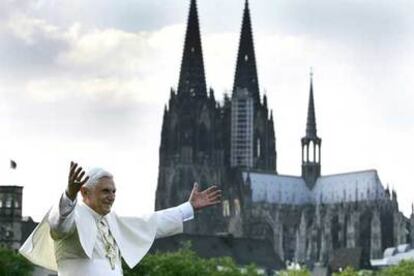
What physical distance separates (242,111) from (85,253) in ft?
531

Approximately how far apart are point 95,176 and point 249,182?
157 metres

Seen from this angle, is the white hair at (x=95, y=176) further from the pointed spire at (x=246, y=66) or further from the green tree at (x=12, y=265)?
the pointed spire at (x=246, y=66)

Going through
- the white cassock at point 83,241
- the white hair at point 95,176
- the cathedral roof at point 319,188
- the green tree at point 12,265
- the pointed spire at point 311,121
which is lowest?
the green tree at point 12,265

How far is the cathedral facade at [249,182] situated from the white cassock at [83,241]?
144 meters

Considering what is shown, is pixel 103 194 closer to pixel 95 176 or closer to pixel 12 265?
pixel 95 176

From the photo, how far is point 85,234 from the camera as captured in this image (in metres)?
8.52

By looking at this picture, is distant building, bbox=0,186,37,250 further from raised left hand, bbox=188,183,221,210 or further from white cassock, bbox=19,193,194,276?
white cassock, bbox=19,193,194,276

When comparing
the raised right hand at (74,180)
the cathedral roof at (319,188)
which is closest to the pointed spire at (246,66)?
the cathedral roof at (319,188)

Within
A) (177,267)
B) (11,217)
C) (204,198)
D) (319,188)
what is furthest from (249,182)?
(204,198)

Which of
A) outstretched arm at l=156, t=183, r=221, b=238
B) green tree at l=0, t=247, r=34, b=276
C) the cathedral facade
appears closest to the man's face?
outstretched arm at l=156, t=183, r=221, b=238

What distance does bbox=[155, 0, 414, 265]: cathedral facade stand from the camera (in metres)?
159

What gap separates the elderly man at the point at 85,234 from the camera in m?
8.31

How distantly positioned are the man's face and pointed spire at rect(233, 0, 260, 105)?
16261cm

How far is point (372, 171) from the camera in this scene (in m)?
168
